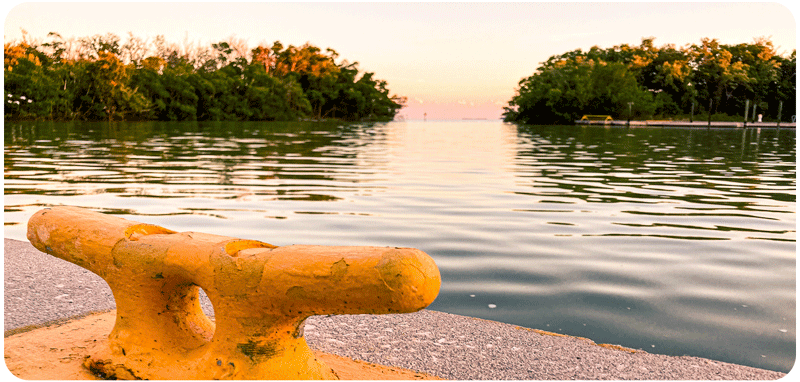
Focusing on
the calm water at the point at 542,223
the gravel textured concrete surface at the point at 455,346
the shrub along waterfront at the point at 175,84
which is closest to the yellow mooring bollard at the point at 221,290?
the gravel textured concrete surface at the point at 455,346

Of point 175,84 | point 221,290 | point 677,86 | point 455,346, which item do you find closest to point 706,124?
point 677,86

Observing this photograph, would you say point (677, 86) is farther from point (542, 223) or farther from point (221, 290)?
point (221, 290)

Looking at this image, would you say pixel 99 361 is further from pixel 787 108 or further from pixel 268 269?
pixel 787 108

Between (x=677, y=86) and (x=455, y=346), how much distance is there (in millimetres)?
79830

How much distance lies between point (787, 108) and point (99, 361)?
86.5 m

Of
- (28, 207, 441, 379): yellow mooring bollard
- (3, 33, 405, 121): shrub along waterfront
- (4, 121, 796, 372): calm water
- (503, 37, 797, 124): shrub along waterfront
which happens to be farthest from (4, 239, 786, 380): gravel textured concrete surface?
(503, 37, 797, 124): shrub along waterfront

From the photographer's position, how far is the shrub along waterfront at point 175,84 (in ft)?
171

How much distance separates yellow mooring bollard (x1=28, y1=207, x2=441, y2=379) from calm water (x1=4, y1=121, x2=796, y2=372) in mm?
2350

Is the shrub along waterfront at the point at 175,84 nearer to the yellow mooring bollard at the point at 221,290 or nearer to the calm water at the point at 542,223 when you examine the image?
the calm water at the point at 542,223

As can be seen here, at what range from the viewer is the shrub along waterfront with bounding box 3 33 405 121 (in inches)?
2047

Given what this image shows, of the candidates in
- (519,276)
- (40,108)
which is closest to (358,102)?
(40,108)

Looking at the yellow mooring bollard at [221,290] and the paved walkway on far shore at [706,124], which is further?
the paved walkway on far shore at [706,124]

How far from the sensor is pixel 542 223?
29.4ft

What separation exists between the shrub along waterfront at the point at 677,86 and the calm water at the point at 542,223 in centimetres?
5685
